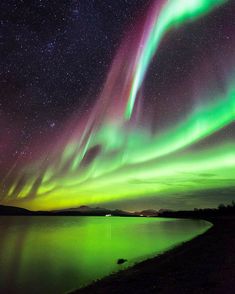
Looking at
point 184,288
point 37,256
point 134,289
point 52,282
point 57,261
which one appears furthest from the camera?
point 37,256

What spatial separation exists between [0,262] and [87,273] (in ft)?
42.7

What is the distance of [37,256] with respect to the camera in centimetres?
4041

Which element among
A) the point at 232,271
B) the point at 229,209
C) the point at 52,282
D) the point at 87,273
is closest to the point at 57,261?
the point at 87,273

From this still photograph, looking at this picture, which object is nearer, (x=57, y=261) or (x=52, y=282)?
(x=52, y=282)

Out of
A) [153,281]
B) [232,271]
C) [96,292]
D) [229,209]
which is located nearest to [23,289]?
[96,292]

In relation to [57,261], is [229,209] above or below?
above

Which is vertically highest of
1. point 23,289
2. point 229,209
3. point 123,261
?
point 229,209

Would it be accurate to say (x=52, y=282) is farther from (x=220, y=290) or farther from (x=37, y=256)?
(x=37, y=256)

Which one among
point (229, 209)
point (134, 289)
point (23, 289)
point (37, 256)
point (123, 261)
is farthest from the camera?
point (229, 209)

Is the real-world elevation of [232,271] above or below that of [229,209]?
below

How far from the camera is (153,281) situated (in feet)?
51.5

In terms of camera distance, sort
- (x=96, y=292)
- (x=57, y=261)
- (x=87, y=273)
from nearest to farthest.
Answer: (x=96, y=292) < (x=87, y=273) < (x=57, y=261)

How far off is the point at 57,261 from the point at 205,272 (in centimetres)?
2196

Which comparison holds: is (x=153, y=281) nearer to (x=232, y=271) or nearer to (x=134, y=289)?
(x=134, y=289)
